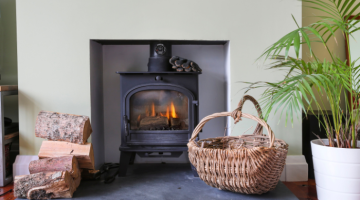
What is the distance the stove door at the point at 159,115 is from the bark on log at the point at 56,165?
0.45 m

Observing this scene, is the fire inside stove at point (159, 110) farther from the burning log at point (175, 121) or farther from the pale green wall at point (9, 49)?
the pale green wall at point (9, 49)

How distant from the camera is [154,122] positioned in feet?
7.21

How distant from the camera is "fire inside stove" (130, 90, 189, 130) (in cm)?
219

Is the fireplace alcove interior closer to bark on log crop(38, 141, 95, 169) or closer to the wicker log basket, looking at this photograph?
bark on log crop(38, 141, 95, 169)

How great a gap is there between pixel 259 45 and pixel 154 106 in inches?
37.3

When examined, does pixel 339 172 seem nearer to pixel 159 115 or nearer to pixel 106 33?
pixel 159 115

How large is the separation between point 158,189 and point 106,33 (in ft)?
4.01

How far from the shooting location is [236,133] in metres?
2.18

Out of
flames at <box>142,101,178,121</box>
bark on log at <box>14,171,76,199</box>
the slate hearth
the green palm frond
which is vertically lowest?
the slate hearth

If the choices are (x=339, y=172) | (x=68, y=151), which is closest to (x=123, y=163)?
(x=68, y=151)

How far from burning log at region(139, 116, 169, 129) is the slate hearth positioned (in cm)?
38

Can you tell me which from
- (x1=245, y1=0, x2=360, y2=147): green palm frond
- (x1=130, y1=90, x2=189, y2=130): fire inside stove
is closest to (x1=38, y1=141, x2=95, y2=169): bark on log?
(x1=130, y1=90, x2=189, y2=130): fire inside stove

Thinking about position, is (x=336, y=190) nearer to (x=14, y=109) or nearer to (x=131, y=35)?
(x=131, y=35)

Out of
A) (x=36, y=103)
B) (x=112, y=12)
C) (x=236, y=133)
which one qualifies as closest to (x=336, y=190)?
(x=236, y=133)
